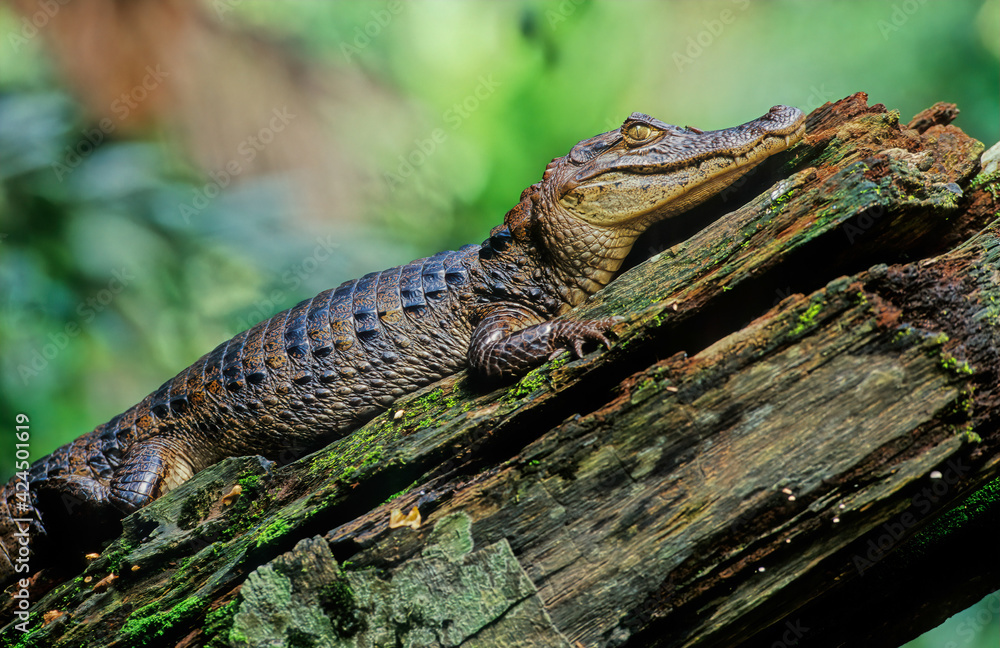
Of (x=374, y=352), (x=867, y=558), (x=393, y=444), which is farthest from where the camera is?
→ (x=374, y=352)

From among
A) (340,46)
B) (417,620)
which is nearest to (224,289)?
(340,46)

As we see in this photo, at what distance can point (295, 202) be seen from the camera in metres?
6.16

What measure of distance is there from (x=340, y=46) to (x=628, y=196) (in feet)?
12.9

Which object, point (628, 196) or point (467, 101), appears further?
point (467, 101)

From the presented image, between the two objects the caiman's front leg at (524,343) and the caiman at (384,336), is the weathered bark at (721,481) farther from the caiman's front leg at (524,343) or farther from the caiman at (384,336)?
the caiman at (384,336)

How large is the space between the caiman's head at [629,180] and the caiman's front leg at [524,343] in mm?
732

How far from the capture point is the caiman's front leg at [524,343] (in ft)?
9.93

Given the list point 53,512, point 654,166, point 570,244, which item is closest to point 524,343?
point 570,244

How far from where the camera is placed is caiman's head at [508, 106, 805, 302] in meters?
3.48

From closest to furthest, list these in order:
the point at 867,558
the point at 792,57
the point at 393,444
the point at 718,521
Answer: the point at 718,521
the point at 867,558
the point at 393,444
the point at 792,57

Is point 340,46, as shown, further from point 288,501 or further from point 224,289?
point 288,501

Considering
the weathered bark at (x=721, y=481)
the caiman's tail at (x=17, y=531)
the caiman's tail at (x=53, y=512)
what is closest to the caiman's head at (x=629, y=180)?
the weathered bark at (x=721, y=481)

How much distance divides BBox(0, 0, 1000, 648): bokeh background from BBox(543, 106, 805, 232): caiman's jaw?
212 centimetres

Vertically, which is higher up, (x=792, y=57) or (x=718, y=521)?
(x=792, y=57)
